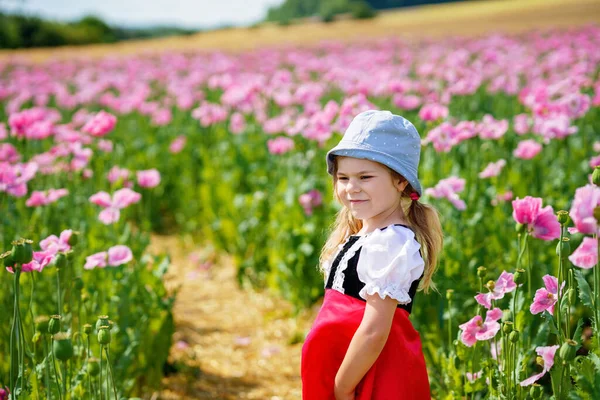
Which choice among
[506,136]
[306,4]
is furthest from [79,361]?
[306,4]

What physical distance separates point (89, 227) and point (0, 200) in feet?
1.40

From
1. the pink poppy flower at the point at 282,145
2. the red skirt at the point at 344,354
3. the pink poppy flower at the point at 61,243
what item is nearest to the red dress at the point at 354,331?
the red skirt at the point at 344,354

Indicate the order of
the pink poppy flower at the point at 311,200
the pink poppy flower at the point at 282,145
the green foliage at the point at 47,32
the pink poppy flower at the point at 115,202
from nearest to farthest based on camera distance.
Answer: the pink poppy flower at the point at 115,202
the pink poppy flower at the point at 311,200
the pink poppy flower at the point at 282,145
the green foliage at the point at 47,32

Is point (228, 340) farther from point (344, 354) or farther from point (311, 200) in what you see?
point (344, 354)

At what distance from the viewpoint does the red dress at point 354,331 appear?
1466 millimetres

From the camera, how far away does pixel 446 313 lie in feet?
7.34

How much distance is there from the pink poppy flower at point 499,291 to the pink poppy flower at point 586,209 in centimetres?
34

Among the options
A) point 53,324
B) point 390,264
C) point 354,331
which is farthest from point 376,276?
point 53,324

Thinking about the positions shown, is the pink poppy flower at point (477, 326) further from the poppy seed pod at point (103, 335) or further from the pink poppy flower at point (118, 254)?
the pink poppy flower at point (118, 254)

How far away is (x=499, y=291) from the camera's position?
162 cm

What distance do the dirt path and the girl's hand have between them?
1.30 m

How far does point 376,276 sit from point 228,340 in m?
2.13

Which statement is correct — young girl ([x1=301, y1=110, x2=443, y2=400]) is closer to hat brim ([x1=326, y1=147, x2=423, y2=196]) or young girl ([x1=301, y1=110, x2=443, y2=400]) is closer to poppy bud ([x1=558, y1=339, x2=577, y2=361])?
hat brim ([x1=326, y1=147, x2=423, y2=196])

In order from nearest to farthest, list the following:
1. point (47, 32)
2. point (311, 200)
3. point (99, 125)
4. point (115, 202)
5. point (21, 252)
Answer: point (21, 252) → point (115, 202) → point (99, 125) → point (311, 200) → point (47, 32)
